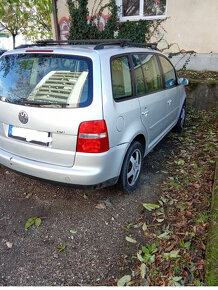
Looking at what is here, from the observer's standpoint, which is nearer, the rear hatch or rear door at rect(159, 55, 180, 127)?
the rear hatch

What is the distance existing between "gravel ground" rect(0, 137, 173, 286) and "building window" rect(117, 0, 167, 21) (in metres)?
6.61

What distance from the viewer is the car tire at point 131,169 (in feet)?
9.01

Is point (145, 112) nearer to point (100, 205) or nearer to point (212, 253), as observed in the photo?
point (100, 205)

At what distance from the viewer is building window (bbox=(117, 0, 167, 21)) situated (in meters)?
7.72

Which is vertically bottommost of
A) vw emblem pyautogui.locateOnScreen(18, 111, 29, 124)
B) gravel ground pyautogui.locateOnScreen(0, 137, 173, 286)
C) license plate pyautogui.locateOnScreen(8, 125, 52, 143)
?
gravel ground pyautogui.locateOnScreen(0, 137, 173, 286)

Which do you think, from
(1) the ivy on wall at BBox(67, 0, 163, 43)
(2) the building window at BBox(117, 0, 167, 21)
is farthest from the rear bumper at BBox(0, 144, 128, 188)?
(2) the building window at BBox(117, 0, 167, 21)

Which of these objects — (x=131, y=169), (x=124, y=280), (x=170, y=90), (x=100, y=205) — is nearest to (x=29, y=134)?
(x=100, y=205)

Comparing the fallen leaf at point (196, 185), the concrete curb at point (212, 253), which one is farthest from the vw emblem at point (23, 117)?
the fallen leaf at point (196, 185)

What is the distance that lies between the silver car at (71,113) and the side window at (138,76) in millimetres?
71

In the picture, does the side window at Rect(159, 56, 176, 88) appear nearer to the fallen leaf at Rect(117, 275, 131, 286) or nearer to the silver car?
the silver car

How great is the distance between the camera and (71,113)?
2.19m

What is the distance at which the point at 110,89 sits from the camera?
2334mm

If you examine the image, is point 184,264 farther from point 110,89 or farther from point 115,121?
point 110,89

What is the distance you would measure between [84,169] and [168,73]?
265 cm
